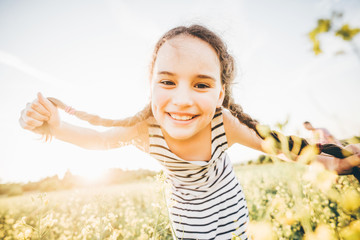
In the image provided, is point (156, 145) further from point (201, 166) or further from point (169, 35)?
point (169, 35)

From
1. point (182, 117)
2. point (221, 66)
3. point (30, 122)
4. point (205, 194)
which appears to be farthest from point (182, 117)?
point (30, 122)

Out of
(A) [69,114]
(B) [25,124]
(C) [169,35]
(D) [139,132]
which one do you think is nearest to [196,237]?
(D) [139,132]

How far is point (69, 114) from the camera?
1.54 metres

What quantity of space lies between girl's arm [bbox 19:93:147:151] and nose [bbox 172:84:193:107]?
70 cm

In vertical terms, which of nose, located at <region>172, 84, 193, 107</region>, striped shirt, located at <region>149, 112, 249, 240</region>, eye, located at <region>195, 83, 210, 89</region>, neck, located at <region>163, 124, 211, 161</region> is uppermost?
eye, located at <region>195, 83, 210, 89</region>

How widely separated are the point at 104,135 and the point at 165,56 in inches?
37.6

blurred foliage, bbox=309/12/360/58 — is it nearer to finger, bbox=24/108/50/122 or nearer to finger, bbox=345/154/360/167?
finger, bbox=345/154/360/167

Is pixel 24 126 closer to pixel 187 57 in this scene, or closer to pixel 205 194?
pixel 187 57

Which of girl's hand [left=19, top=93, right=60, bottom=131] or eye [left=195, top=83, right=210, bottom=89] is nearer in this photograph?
girl's hand [left=19, top=93, right=60, bottom=131]

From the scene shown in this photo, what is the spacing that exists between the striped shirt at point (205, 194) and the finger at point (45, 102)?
93cm

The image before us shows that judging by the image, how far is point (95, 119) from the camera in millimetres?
1654

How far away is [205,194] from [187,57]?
4.55 feet

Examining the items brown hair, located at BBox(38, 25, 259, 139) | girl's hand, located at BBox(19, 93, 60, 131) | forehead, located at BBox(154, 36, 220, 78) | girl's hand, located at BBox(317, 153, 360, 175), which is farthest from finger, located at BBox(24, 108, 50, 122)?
girl's hand, located at BBox(317, 153, 360, 175)

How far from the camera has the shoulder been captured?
1.90 meters
